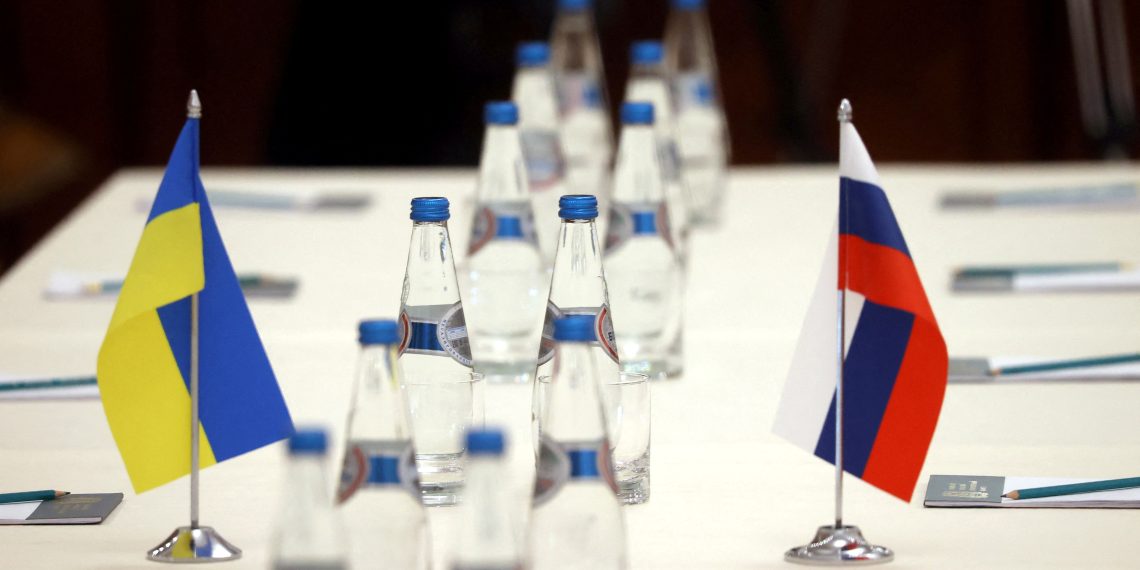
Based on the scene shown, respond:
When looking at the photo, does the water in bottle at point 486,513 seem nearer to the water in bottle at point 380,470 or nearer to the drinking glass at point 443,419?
the water in bottle at point 380,470

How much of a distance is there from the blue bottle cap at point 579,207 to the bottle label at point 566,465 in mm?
300

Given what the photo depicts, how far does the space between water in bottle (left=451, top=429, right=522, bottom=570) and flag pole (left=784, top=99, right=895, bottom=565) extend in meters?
0.31

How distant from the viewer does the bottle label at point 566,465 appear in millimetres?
825

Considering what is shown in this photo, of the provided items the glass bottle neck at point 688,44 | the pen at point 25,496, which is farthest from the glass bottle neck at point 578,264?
the glass bottle neck at point 688,44

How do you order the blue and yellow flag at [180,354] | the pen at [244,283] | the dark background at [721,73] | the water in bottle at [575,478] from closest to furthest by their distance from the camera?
the water in bottle at [575,478] → the blue and yellow flag at [180,354] → the pen at [244,283] → the dark background at [721,73]

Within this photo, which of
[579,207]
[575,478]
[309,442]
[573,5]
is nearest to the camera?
[309,442]

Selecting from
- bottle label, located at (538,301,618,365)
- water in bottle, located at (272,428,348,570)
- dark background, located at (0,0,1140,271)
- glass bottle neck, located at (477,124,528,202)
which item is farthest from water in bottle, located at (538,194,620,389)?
dark background, located at (0,0,1140,271)

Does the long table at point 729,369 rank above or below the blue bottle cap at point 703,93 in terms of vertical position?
below

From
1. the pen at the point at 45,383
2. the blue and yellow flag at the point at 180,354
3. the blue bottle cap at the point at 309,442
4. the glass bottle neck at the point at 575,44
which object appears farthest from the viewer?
the glass bottle neck at the point at 575,44

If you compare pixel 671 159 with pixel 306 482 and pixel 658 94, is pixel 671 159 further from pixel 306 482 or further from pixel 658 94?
pixel 306 482

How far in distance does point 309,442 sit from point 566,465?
0.16m

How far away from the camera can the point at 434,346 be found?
3.77ft

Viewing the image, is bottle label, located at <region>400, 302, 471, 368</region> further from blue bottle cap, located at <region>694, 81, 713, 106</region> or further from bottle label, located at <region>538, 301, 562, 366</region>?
blue bottle cap, located at <region>694, 81, 713, 106</region>

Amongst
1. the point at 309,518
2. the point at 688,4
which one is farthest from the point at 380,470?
the point at 688,4
